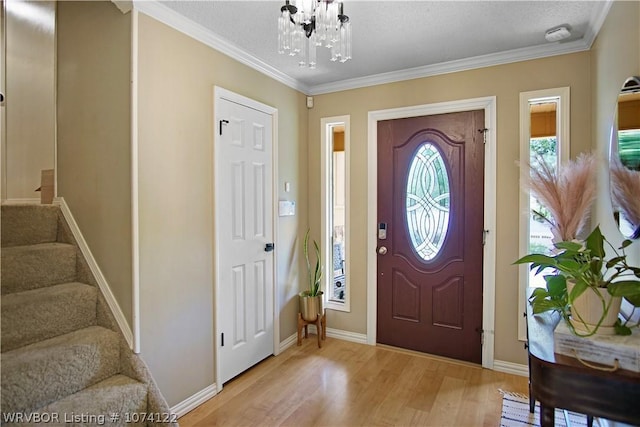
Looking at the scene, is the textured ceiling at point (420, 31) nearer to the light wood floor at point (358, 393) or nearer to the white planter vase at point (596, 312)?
the white planter vase at point (596, 312)

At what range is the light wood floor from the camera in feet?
6.96

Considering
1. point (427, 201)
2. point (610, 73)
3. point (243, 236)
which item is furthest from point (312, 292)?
point (610, 73)

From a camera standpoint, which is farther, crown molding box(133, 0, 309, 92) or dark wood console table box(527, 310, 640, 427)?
crown molding box(133, 0, 309, 92)

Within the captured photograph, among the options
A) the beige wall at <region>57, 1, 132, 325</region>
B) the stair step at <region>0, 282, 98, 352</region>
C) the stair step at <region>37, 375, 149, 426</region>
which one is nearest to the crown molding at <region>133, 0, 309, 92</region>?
the beige wall at <region>57, 1, 132, 325</region>

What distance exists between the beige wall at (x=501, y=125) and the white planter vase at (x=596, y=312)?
4.83ft

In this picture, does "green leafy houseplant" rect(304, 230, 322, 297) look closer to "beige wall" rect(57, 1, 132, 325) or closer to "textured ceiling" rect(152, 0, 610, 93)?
"textured ceiling" rect(152, 0, 610, 93)

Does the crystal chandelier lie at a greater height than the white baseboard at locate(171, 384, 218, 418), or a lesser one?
greater

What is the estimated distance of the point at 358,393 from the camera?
2.41 m

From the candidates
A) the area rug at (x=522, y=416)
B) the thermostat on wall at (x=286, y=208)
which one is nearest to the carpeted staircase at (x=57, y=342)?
the thermostat on wall at (x=286, y=208)

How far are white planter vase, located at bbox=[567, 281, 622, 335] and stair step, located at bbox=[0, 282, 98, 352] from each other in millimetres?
2355

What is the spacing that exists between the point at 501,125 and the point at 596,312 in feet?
6.23

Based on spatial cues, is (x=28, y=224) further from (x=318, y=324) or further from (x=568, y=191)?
(x=568, y=191)

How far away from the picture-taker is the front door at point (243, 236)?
8.18 feet

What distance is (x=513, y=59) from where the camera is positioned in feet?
8.64
